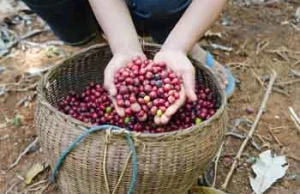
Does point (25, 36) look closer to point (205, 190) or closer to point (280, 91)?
point (280, 91)

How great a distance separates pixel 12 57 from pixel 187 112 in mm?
995

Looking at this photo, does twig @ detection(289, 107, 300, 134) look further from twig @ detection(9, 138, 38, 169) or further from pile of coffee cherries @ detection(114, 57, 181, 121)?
twig @ detection(9, 138, 38, 169)

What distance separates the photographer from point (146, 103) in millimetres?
1566

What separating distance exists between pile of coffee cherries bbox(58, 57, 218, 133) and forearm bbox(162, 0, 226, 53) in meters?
0.09

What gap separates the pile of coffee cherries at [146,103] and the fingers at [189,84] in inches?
0.7

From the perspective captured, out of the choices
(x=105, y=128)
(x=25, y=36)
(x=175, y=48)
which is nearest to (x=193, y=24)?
(x=175, y=48)

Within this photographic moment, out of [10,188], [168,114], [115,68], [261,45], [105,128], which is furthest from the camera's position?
[261,45]

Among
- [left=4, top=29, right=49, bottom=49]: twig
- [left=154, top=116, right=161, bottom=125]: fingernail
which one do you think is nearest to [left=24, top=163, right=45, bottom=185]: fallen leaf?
[left=154, top=116, right=161, bottom=125]: fingernail

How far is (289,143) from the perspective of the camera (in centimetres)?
198

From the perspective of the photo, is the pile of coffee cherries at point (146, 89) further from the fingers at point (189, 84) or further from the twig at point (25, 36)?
the twig at point (25, 36)

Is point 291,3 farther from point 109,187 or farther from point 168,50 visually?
point 109,187

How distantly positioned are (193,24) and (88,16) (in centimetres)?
53

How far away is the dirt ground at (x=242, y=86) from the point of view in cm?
185

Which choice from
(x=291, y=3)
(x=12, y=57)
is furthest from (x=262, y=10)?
(x=12, y=57)
